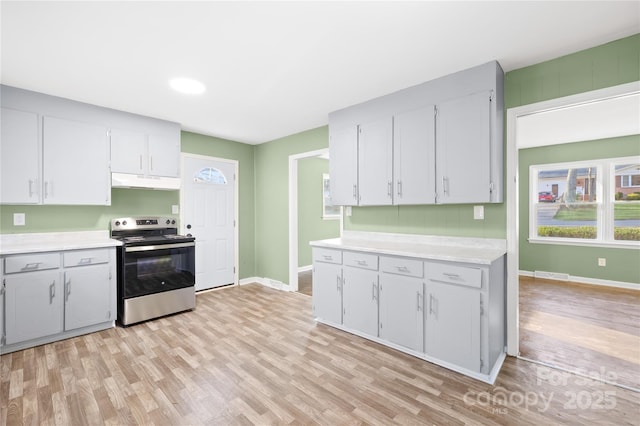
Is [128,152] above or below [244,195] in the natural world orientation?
above

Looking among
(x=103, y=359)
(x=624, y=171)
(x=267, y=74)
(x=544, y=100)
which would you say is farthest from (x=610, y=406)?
(x=624, y=171)

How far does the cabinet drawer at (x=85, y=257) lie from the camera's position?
2.94 meters

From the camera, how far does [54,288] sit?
2.86 metres

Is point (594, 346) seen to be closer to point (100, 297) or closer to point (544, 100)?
point (544, 100)

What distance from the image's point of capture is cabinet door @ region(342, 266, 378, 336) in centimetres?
281

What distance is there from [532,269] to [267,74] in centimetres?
580

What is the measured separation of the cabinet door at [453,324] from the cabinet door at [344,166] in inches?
55.2

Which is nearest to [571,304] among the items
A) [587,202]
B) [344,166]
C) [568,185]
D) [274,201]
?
[587,202]

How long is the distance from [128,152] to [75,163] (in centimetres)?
54

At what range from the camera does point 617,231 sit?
4.77 m

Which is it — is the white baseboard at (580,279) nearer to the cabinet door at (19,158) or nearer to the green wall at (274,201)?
the green wall at (274,201)

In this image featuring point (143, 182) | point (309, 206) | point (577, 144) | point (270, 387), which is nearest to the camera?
point (270, 387)

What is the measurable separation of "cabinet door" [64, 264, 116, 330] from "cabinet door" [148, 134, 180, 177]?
4.37 ft

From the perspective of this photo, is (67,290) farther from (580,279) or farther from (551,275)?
(580,279)
